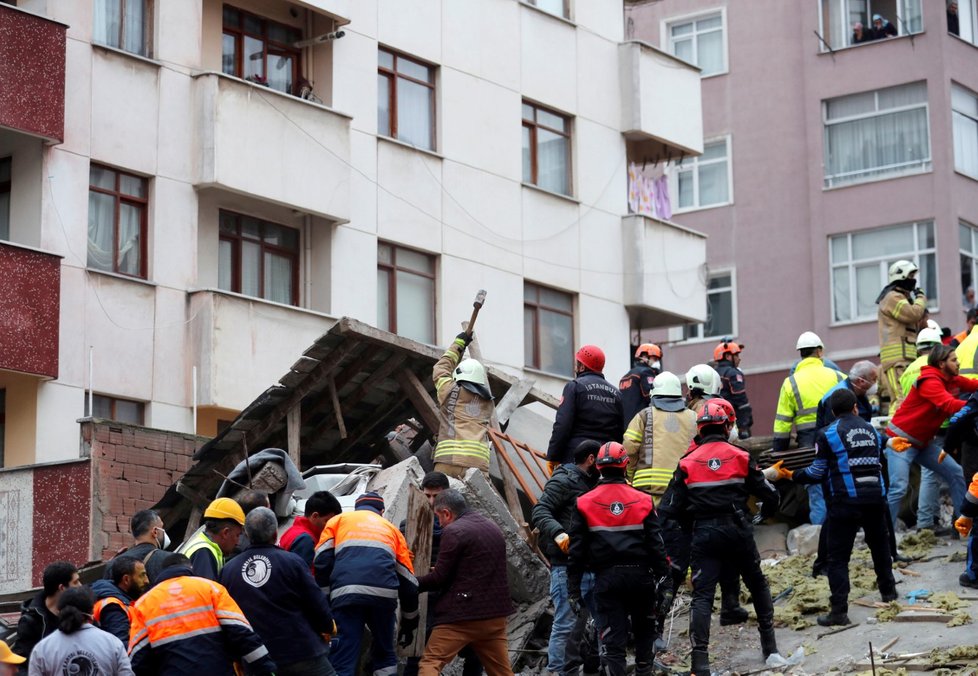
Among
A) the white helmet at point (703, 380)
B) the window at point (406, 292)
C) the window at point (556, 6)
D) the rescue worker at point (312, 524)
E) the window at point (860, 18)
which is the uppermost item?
the window at point (860, 18)

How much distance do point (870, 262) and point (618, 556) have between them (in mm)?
28381

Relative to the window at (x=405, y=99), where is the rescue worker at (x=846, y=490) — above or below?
below

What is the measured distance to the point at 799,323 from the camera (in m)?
43.5

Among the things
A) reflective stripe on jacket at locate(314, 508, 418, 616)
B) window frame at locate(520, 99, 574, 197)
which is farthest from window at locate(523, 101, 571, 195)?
reflective stripe on jacket at locate(314, 508, 418, 616)

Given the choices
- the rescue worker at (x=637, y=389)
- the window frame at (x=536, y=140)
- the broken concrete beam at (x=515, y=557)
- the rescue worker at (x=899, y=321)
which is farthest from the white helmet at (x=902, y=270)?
the window frame at (x=536, y=140)

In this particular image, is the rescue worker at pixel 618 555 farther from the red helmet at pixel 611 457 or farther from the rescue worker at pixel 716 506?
the rescue worker at pixel 716 506

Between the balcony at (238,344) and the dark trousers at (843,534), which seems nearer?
the dark trousers at (843,534)

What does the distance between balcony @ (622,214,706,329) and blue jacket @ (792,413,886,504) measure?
18.5 metres

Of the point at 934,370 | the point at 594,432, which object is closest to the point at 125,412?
the point at 594,432

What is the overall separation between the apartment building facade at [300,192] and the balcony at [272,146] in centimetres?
4

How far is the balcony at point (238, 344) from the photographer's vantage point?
1093 inches

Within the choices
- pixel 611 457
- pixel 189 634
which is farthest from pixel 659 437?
pixel 189 634

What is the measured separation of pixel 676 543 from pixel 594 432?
1367mm

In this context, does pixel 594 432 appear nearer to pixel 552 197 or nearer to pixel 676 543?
pixel 676 543
